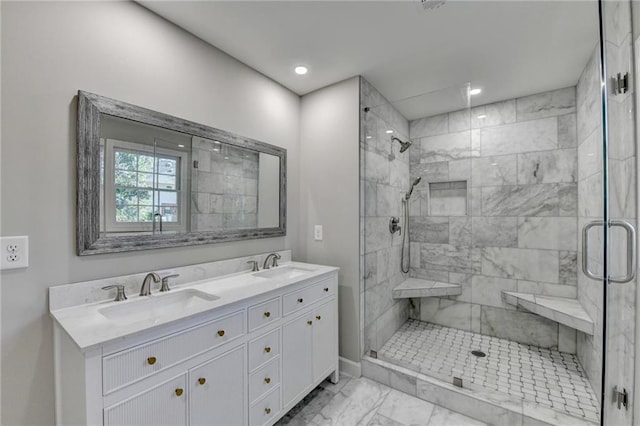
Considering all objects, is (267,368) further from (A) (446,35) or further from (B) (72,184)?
(A) (446,35)

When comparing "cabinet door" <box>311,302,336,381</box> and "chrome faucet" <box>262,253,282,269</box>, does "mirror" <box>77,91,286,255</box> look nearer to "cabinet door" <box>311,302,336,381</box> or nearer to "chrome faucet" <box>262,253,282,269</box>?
"chrome faucet" <box>262,253,282,269</box>

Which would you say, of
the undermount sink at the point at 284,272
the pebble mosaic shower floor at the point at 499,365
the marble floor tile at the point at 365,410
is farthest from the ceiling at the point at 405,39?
the marble floor tile at the point at 365,410

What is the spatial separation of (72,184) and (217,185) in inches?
31.3

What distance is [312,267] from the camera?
232 centimetres

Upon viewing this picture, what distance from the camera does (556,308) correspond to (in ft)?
7.72

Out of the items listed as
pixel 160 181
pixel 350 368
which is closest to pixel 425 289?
pixel 350 368

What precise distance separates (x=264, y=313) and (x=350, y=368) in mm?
1199

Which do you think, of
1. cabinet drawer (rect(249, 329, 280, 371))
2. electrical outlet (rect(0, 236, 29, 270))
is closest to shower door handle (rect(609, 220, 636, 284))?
cabinet drawer (rect(249, 329, 280, 371))

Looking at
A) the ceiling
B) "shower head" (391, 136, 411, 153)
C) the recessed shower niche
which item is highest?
the ceiling

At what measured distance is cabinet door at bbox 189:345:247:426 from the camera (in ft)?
4.17

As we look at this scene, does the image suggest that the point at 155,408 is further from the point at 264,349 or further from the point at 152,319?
the point at 264,349

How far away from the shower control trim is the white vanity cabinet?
1190mm

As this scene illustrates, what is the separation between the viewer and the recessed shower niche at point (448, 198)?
121 inches

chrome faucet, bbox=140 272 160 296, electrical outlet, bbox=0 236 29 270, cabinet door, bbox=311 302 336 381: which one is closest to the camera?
electrical outlet, bbox=0 236 29 270
